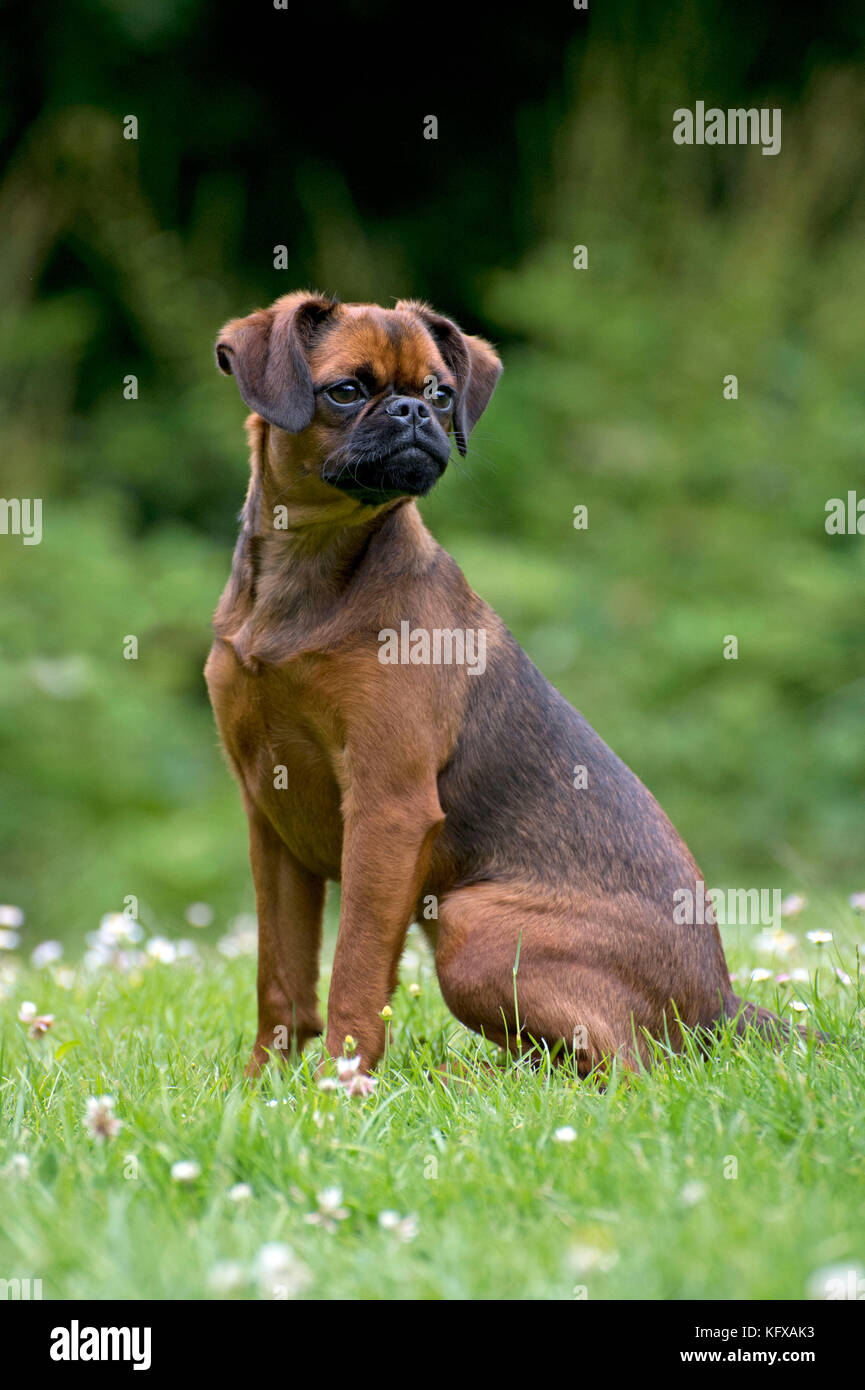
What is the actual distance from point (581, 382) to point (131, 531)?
3743mm

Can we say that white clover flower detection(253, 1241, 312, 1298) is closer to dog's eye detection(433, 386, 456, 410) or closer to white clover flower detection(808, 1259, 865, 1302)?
white clover flower detection(808, 1259, 865, 1302)

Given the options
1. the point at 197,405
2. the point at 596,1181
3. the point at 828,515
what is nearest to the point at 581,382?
the point at 828,515

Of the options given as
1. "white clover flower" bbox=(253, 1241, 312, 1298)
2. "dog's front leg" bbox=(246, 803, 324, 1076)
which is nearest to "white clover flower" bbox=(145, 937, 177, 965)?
"dog's front leg" bbox=(246, 803, 324, 1076)

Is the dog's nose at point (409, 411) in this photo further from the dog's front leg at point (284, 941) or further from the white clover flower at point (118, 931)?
the white clover flower at point (118, 931)

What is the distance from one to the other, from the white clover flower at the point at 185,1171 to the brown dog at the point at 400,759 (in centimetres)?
92

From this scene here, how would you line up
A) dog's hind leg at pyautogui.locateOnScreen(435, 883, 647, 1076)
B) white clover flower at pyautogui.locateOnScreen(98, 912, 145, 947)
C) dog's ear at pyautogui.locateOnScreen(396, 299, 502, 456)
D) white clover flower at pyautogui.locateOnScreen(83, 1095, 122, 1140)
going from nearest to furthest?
1. white clover flower at pyautogui.locateOnScreen(83, 1095, 122, 1140)
2. dog's hind leg at pyautogui.locateOnScreen(435, 883, 647, 1076)
3. dog's ear at pyautogui.locateOnScreen(396, 299, 502, 456)
4. white clover flower at pyautogui.locateOnScreen(98, 912, 145, 947)

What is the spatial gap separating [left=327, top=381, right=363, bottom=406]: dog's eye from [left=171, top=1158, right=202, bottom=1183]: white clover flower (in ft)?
6.76

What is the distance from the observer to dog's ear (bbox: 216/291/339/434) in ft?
11.8

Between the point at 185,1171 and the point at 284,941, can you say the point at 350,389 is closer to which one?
the point at 284,941

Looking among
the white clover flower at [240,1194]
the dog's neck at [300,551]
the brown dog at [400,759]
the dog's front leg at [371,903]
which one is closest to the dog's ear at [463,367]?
the brown dog at [400,759]

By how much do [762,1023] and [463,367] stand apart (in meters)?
2.15

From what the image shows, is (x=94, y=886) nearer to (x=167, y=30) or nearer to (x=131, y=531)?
(x=131, y=531)

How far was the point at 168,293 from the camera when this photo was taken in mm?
10336

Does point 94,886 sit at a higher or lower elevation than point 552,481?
lower
